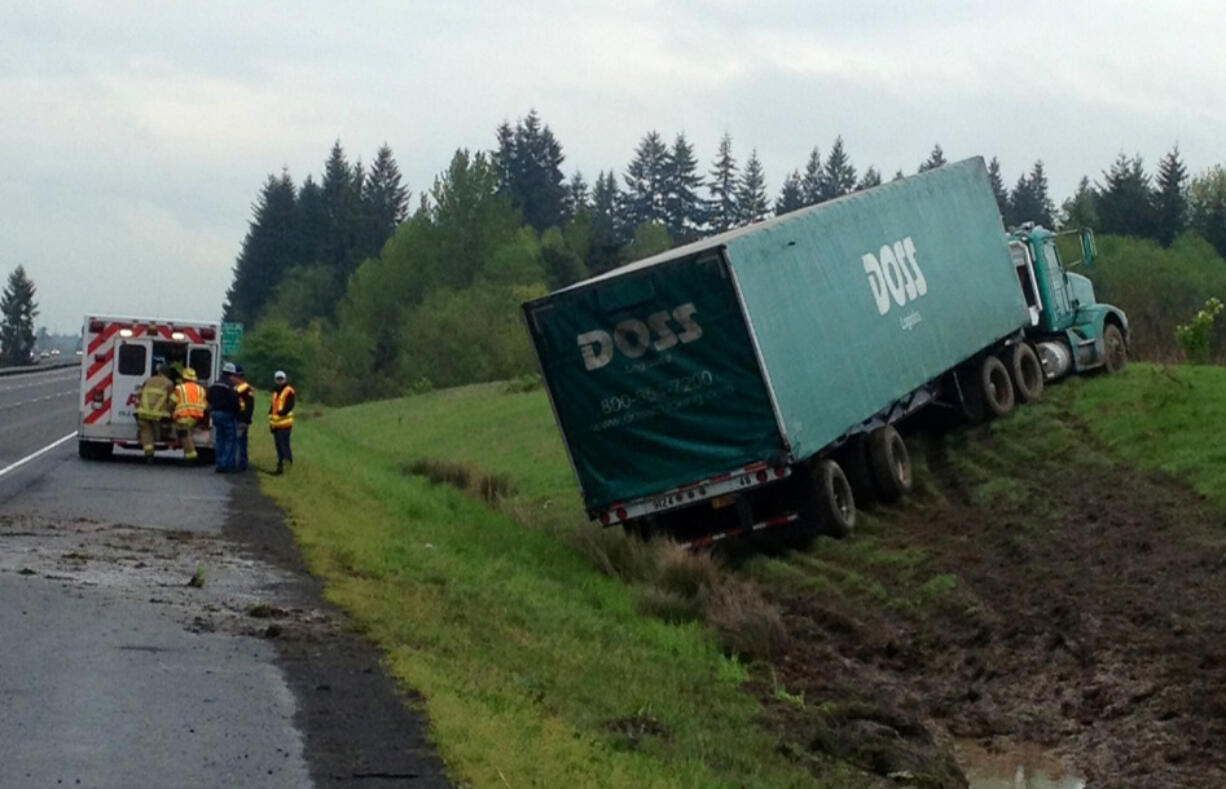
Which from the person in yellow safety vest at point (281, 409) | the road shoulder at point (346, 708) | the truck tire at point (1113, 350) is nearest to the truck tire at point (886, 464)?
the person in yellow safety vest at point (281, 409)

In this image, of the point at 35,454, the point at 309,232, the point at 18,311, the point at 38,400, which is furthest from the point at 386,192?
the point at 35,454

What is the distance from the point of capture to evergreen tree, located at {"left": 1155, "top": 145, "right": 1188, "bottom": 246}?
101m

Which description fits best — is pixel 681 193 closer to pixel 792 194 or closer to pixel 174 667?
pixel 792 194

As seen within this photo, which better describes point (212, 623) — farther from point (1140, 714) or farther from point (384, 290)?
point (384, 290)

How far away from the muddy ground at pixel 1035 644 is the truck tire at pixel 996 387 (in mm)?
3795

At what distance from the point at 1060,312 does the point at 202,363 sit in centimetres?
1483

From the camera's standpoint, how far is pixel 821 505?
74.3 ft

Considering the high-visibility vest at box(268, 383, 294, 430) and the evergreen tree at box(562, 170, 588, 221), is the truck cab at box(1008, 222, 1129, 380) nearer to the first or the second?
the high-visibility vest at box(268, 383, 294, 430)

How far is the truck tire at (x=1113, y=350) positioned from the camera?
109ft

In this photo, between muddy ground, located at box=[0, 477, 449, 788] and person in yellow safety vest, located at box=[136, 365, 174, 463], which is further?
person in yellow safety vest, located at box=[136, 365, 174, 463]

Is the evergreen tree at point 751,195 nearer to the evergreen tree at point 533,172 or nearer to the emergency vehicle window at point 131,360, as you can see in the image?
A: the evergreen tree at point 533,172

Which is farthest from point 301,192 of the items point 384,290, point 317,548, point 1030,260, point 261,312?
point 317,548

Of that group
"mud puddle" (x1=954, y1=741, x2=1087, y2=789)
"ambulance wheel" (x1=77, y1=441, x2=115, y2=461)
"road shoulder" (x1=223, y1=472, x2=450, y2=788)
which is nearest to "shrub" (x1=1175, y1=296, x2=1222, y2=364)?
"ambulance wheel" (x1=77, y1=441, x2=115, y2=461)

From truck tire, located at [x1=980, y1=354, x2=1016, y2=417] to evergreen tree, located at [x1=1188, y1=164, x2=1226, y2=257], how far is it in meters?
70.0
